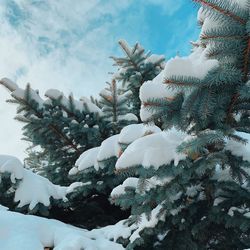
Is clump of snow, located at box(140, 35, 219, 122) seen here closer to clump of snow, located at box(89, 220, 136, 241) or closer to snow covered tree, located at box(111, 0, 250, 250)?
snow covered tree, located at box(111, 0, 250, 250)

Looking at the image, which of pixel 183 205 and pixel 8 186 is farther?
pixel 8 186

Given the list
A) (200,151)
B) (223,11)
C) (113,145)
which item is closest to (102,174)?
(113,145)

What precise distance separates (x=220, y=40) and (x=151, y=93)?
64 centimetres

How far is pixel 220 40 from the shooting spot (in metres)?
2.50

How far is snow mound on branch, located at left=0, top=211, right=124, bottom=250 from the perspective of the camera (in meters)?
3.05

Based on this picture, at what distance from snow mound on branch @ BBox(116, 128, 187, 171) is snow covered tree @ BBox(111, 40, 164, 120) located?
10.9 ft

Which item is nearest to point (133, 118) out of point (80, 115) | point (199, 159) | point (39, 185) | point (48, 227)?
point (80, 115)

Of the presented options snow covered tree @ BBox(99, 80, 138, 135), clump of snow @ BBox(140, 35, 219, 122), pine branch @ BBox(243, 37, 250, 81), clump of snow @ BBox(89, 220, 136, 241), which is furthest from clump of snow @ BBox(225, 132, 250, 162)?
snow covered tree @ BBox(99, 80, 138, 135)

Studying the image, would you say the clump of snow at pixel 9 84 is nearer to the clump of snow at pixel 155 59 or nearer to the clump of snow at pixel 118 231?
the clump of snow at pixel 155 59

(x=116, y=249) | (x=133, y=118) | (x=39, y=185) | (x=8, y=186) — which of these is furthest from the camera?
(x=133, y=118)

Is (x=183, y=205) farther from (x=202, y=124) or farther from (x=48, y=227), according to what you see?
(x=48, y=227)

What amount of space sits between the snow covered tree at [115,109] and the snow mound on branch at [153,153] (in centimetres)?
249

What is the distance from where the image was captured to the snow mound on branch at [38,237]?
3.05 m

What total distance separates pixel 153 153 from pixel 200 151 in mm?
373
